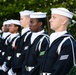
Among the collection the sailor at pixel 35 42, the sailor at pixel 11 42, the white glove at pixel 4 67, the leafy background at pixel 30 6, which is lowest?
the leafy background at pixel 30 6

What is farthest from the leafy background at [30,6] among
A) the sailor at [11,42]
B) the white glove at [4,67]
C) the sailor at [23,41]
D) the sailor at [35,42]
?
the sailor at [35,42]

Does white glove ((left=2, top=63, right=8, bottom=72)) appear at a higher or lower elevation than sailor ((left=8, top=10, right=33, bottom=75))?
lower

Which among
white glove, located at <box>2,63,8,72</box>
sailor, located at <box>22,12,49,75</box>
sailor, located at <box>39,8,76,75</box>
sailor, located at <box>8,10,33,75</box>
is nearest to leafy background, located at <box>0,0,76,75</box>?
white glove, located at <box>2,63,8,72</box>

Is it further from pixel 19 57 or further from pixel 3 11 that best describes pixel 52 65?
pixel 3 11

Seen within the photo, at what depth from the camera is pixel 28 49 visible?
8.55 metres

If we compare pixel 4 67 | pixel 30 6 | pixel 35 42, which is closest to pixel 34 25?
pixel 35 42

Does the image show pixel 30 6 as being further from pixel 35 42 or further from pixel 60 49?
pixel 60 49

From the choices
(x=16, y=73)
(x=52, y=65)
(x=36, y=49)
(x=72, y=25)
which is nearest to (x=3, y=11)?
(x=72, y=25)

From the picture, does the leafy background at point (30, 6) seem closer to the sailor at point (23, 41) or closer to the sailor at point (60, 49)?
the sailor at point (23, 41)

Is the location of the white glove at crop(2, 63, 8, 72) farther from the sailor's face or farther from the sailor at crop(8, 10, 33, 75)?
the sailor's face

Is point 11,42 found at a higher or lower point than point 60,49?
lower

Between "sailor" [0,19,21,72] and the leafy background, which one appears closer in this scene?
"sailor" [0,19,21,72]

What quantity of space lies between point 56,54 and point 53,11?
0.77m

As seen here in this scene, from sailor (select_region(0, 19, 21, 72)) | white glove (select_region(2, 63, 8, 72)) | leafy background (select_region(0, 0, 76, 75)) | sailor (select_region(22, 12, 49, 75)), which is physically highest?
sailor (select_region(22, 12, 49, 75))
